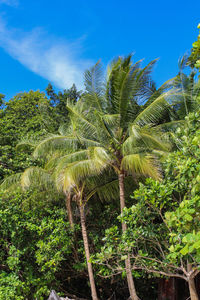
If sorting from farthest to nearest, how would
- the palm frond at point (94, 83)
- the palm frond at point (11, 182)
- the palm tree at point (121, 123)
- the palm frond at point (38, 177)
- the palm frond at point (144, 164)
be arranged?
the palm frond at point (11, 182) → the palm frond at point (94, 83) → the palm frond at point (38, 177) → the palm tree at point (121, 123) → the palm frond at point (144, 164)

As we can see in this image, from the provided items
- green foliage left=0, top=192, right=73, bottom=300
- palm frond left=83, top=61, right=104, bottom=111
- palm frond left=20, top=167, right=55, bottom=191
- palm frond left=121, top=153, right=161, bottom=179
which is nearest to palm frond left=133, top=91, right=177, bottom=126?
palm frond left=121, top=153, right=161, bottom=179

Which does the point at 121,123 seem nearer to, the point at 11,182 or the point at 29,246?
the point at 11,182

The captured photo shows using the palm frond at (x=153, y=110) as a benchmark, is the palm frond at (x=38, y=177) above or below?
below

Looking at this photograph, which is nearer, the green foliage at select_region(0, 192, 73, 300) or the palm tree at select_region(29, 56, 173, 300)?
the palm tree at select_region(29, 56, 173, 300)

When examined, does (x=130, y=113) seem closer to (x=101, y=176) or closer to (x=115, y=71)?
(x=115, y=71)

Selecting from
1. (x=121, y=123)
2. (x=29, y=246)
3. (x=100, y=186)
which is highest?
(x=121, y=123)

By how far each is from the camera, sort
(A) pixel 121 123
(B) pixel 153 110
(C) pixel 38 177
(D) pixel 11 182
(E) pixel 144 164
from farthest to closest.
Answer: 1. (D) pixel 11 182
2. (C) pixel 38 177
3. (A) pixel 121 123
4. (B) pixel 153 110
5. (E) pixel 144 164

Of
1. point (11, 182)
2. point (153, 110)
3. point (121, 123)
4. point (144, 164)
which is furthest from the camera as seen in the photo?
point (11, 182)

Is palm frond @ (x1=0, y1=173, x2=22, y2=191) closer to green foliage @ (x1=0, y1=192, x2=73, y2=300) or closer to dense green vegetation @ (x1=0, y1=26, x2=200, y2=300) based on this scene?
dense green vegetation @ (x1=0, y1=26, x2=200, y2=300)

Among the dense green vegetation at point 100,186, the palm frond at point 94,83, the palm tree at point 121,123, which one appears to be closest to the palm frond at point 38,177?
the dense green vegetation at point 100,186

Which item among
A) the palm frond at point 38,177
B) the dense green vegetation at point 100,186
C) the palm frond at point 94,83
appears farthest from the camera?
the palm frond at point 94,83

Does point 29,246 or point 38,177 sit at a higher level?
point 38,177

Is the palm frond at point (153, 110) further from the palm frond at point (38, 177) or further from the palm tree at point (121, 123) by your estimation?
the palm frond at point (38, 177)

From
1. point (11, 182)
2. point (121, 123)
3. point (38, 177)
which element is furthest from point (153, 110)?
point (11, 182)
